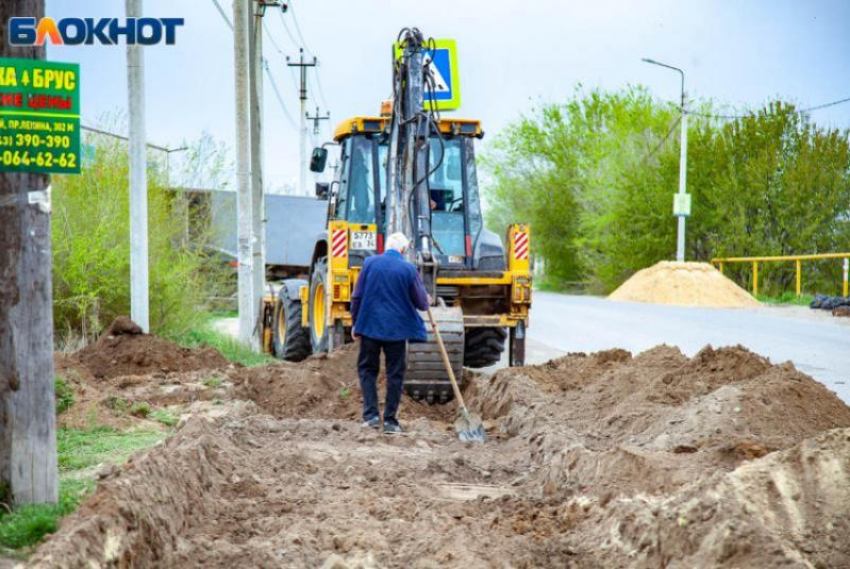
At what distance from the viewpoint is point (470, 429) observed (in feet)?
30.4

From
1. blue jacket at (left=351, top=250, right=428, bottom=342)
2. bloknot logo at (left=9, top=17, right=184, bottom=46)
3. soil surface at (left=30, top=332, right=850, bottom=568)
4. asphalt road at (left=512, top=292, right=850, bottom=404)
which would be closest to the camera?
soil surface at (left=30, top=332, right=850, bottom=568)

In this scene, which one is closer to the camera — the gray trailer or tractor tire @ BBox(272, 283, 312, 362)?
tractor tire @ BBox(272, 283, 312, 362)

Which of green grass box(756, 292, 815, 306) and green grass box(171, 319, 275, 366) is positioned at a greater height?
green grass box(171, 319, 275, 366)

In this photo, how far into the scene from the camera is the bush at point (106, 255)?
1420cm

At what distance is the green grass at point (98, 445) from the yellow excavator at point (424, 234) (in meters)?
3.46

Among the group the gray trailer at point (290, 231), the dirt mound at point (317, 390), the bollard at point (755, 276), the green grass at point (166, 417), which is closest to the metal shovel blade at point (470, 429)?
the dirt mound at point (317, 390)

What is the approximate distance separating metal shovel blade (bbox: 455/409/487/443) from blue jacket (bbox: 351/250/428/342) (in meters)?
0.94

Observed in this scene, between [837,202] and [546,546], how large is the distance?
28569 millimetres

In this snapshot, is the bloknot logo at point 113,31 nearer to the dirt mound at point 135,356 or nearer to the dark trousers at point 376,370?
the dark trousers at point 376,370

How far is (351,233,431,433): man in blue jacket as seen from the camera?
377 inches

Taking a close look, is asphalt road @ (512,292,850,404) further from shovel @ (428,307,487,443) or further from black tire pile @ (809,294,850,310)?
shovel @ (428,307,487,443)

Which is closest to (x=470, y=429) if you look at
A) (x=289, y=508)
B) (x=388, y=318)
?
(x=388, y=318)

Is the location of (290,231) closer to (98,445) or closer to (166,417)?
(166,417)

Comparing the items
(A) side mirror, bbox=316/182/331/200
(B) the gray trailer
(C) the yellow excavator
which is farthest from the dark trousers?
(B) the gray trailer
